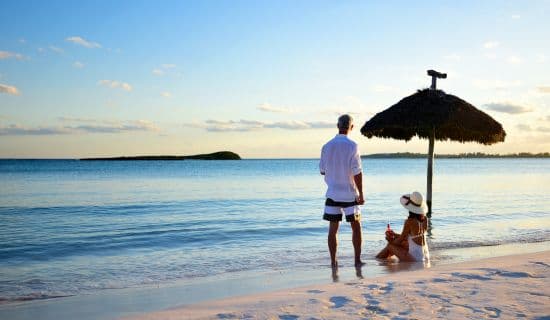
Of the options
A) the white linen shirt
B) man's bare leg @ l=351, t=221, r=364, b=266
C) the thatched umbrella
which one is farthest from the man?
the thatched umbrella

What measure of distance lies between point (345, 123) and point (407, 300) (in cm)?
242

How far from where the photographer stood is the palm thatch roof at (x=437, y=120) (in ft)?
38.6

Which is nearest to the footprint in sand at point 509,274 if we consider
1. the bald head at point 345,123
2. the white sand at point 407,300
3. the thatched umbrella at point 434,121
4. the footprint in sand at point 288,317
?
the white sand at point 407,300

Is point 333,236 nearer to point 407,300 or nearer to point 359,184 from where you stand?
point 359,184

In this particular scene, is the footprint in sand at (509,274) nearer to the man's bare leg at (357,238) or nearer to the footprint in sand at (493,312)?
the footprint in sand at (493,312)

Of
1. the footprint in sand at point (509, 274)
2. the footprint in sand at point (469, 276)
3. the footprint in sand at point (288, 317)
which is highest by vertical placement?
the footprint in sand at point (509, 274)

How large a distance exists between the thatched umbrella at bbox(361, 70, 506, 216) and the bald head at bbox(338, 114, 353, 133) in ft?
20.1

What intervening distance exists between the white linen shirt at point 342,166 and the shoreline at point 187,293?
96 cm

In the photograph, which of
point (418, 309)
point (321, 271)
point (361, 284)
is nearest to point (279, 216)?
point (321, 271)

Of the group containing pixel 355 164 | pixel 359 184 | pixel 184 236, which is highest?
pixel 355 164

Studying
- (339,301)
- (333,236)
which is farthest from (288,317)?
(333,236)

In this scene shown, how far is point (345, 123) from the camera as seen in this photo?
6.05 meters

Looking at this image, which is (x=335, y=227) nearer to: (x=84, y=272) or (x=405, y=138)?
(x=84, y=272)

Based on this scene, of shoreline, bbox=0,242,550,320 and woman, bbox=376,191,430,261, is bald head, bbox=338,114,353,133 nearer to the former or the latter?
woman, bbox=376,191,430,261
